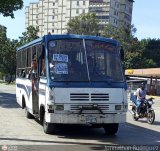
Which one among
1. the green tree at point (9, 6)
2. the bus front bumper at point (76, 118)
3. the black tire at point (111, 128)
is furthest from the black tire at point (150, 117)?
the green tree at point (9, 6)

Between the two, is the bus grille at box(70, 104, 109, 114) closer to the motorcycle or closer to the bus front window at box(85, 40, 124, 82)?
the bus front window at box(85, 40, 124, 82)

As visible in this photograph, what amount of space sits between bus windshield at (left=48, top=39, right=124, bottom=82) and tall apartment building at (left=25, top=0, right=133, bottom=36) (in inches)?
5469

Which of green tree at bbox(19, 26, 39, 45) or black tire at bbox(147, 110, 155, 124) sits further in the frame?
green tree at bbox(19, 26, 39, 45)

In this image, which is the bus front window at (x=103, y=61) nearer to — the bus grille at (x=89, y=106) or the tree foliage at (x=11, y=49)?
the bus grille at (x=89, y=106)

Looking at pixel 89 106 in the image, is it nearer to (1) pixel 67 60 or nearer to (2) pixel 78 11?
(1) pixel 67 60

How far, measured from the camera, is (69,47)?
544 inches

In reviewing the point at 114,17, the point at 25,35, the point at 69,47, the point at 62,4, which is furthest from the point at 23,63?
the point at 62,4

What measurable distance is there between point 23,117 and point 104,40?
6385 mm

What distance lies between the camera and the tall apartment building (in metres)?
161

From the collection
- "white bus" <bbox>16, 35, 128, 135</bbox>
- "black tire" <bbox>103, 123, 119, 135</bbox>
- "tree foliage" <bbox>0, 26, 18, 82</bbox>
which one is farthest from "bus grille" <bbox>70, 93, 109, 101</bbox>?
"tree foliage" <bbox>0, 26, 18, 82</bbox>

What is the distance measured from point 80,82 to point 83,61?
2.43 feet

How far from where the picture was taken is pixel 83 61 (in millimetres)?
13648

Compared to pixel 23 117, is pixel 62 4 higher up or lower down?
higher up

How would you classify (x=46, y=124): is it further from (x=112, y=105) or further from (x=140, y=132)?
(x=140, y=132)
